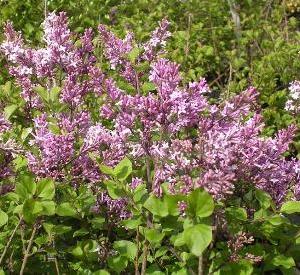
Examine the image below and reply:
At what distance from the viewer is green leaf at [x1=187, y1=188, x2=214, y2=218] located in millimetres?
2006

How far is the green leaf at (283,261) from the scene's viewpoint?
261cm

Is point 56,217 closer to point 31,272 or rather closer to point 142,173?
point 31,272

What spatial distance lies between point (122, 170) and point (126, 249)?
1.28 ft

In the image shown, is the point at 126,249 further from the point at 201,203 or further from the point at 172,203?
the point at 201,203

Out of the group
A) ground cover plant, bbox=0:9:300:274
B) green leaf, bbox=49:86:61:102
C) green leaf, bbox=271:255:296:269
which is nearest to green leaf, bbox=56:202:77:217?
ground cover plant, bbox=0:9:300:274

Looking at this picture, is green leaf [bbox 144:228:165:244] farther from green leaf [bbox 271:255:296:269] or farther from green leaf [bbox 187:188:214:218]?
green leaf [bbox 271:255:296:269]

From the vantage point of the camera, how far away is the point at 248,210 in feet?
8.69

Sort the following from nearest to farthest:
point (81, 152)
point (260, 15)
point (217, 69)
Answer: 1. point (81, 152)
2. point (217, 69)
3. point (260, 15)

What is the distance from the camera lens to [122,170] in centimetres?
240

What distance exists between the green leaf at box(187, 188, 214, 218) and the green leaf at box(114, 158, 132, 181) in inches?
17.1

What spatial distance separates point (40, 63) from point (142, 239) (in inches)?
40.0

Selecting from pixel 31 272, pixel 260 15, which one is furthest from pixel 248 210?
pixel 260 15

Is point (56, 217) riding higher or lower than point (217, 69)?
lower

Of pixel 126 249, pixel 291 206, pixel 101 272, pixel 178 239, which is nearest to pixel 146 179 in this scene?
pixel 126 249
